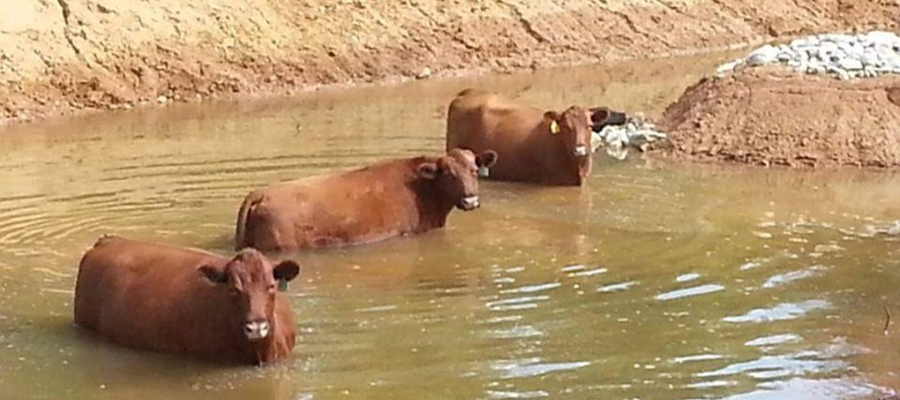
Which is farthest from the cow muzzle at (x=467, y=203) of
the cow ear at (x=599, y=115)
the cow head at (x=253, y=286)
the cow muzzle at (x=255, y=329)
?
the cow muzzle at (x=255, y=329)

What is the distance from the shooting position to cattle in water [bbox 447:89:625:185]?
17.6m

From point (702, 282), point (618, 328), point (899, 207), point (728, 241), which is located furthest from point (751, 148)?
point (618, 328)

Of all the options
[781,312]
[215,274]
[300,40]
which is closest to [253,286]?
[215,274]

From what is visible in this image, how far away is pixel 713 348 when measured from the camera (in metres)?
10.9

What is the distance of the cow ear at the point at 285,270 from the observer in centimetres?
1059

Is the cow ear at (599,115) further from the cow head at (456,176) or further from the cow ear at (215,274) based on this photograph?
the cow ear at (215,274)

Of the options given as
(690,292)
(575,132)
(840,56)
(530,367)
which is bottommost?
(530,367)

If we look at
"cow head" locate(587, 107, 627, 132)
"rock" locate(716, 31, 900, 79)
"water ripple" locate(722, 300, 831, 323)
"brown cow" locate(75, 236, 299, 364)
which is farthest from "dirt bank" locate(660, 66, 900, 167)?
"brown cow" locate(75, 236, 299, 364)

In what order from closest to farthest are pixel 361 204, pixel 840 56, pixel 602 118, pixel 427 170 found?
pixel 361 204 < pixel 427 170 < pixel 602 118 < pixel 840 56

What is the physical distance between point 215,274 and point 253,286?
1.14ft

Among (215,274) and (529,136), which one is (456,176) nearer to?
(529,136)

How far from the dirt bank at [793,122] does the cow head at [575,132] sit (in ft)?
5.36

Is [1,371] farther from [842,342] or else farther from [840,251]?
[840,251]

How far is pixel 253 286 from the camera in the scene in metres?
10.5
